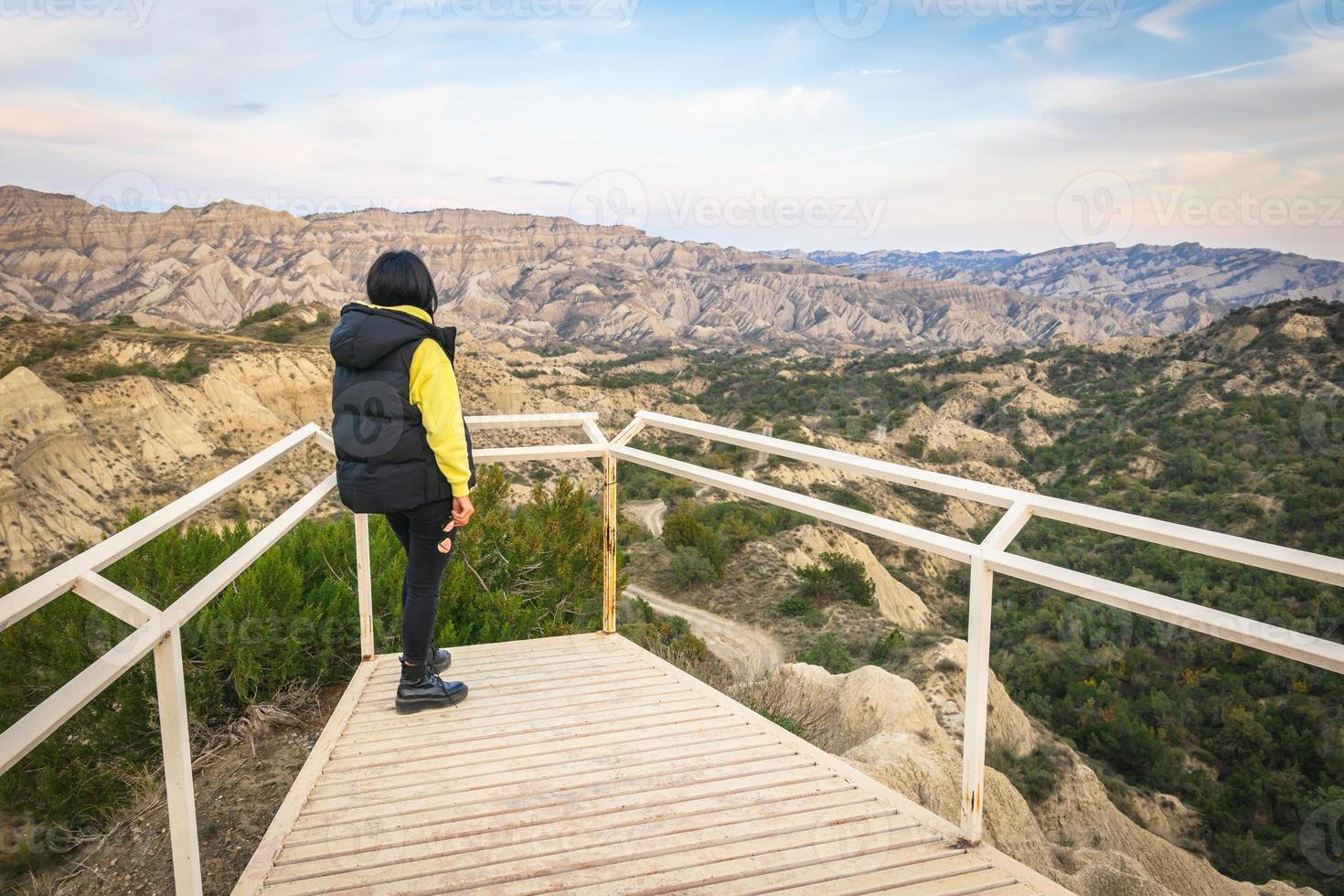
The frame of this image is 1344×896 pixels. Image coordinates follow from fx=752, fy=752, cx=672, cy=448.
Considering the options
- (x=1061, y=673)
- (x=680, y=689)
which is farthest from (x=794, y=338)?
(x=680, y=689)

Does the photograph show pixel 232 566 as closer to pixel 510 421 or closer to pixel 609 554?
pixel 510 421

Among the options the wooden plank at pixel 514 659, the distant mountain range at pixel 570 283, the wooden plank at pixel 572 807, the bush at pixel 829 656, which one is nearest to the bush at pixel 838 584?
the bush at pixel 829 656

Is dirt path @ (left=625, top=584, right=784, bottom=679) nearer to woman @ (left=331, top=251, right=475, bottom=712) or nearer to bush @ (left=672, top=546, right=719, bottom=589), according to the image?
bush @ (left=672, top=546, right=719, bottom=589)

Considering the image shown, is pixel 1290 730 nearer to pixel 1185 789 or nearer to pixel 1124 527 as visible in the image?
pixel 1185 789

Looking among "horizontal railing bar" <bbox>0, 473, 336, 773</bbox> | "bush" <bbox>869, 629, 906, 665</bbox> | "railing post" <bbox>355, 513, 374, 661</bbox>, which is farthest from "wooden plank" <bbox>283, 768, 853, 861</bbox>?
"bush" <bbox>869, 629, 906, 665</bbox>

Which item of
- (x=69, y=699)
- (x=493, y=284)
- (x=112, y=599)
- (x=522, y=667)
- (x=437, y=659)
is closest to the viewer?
(x=69, y=699)

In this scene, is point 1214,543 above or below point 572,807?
above

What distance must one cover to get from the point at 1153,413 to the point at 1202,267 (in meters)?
91.1

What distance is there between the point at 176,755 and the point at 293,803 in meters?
0.71

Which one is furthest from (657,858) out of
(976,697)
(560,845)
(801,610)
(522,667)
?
(801,610)

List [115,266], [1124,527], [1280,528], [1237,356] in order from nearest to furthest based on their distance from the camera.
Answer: [1124,527]
[1280,528]
[1237,356]
[115,266]

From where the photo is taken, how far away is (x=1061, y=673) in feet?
43.2

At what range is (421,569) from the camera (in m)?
2.55

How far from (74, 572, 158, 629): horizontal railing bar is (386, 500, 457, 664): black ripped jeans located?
113 centimetres
